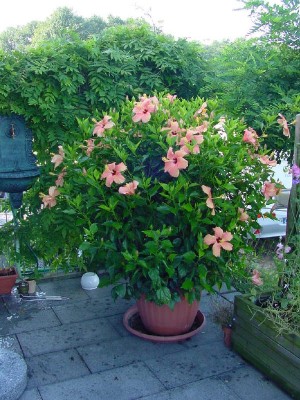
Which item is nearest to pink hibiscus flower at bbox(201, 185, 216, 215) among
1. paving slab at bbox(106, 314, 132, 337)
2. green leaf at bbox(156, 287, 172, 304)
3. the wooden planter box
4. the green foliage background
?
green leaf at bbox(156, 287, 172, 304)

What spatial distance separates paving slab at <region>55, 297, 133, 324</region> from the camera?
3.58m

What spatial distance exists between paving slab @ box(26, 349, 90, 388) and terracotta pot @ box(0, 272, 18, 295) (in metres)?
1.06

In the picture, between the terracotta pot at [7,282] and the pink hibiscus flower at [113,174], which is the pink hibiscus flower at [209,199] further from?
the terracotta pot at [7,282]

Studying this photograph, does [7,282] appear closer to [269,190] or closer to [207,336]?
[207,336]

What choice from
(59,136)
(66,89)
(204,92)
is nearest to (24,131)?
(59,136)

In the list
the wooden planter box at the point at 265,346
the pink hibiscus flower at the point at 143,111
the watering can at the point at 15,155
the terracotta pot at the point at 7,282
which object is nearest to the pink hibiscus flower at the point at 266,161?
the pink hibiscus flower at the point at 143,111

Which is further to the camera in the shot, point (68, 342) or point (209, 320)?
point (209, 320)

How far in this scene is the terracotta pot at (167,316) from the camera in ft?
10.0

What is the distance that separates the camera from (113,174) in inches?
105

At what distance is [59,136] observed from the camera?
3.65 m

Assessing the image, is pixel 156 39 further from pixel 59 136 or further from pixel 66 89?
pixel 59 136

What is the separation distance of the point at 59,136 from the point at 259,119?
5.57 feet

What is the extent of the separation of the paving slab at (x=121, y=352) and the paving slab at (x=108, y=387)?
0.11 meters

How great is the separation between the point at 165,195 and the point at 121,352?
120cm
